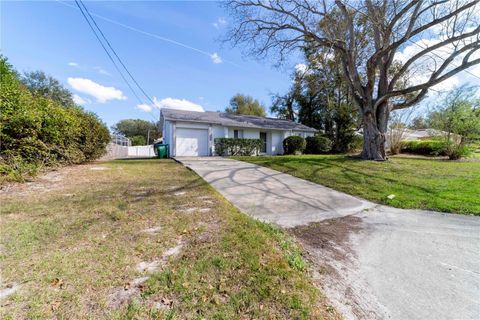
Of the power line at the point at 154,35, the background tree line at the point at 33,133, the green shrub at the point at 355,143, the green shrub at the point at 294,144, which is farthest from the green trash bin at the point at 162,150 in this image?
the green shrub at the point at 355,143

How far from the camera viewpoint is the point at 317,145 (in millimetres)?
19234

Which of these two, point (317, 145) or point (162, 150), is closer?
point (162, 150)

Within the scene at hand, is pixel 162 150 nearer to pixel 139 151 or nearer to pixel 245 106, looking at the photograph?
pixel 139 151

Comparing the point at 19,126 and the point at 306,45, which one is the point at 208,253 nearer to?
the point at 19,126

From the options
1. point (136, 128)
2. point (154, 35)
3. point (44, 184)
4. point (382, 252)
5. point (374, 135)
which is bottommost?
point (382, 252)

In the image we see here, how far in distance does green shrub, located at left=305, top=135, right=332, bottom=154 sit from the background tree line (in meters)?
16.0

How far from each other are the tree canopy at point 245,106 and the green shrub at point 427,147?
21.7m

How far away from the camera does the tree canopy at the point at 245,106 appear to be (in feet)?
118

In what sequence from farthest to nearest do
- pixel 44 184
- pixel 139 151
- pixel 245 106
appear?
pixel 245 106, pixel 139 151, pixel 44 184

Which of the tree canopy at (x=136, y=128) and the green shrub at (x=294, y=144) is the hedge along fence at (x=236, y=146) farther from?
the tree canopy at (x=136, y=128)

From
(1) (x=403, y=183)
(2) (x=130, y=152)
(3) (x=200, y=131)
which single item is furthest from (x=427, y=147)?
(2) (x=130, y=152)

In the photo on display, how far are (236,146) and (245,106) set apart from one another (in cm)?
2179

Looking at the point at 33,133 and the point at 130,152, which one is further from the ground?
the point at 33,133

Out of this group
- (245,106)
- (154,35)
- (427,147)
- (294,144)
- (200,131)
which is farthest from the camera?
(245,106)
